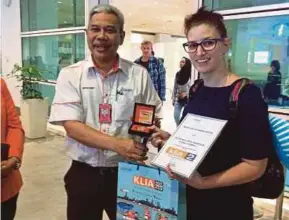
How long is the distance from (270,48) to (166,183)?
7.85 feet

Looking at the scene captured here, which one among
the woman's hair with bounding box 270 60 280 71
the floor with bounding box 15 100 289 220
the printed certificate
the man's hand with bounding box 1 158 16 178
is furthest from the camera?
the woman's hair with bounding box 270 60 280 71

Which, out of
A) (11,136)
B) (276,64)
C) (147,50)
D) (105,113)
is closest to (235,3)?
(276,64)

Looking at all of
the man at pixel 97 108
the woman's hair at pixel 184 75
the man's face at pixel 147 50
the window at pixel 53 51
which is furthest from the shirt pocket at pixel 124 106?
the window at pixel 53 51

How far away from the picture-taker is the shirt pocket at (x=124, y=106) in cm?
148

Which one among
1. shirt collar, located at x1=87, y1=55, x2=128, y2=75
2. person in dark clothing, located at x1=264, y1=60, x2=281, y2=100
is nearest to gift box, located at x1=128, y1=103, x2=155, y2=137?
shirt collar, located at x1=87, y1=55, x2=128, y2=75

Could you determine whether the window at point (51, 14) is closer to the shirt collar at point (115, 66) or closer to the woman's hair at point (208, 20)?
the shirt collar at point (115, 66)

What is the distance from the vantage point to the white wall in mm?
7614

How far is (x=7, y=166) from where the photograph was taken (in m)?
1.29

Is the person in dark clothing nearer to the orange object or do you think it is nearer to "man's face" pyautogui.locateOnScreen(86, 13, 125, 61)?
"man's face" pyautogui.locateOnScreen(86, 13, 125, 61)

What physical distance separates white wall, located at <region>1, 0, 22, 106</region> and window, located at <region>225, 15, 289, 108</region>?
18.9 ft

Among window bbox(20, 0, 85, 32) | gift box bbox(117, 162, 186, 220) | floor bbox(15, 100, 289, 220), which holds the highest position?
window bbox(20, 0, 85, 32)

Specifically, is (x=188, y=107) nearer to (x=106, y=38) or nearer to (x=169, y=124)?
(x=106, y=38)

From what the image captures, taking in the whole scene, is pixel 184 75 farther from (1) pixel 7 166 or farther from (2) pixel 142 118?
(1) pixel 7 166

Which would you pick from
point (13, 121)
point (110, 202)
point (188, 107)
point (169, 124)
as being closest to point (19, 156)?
point (13, 121)
